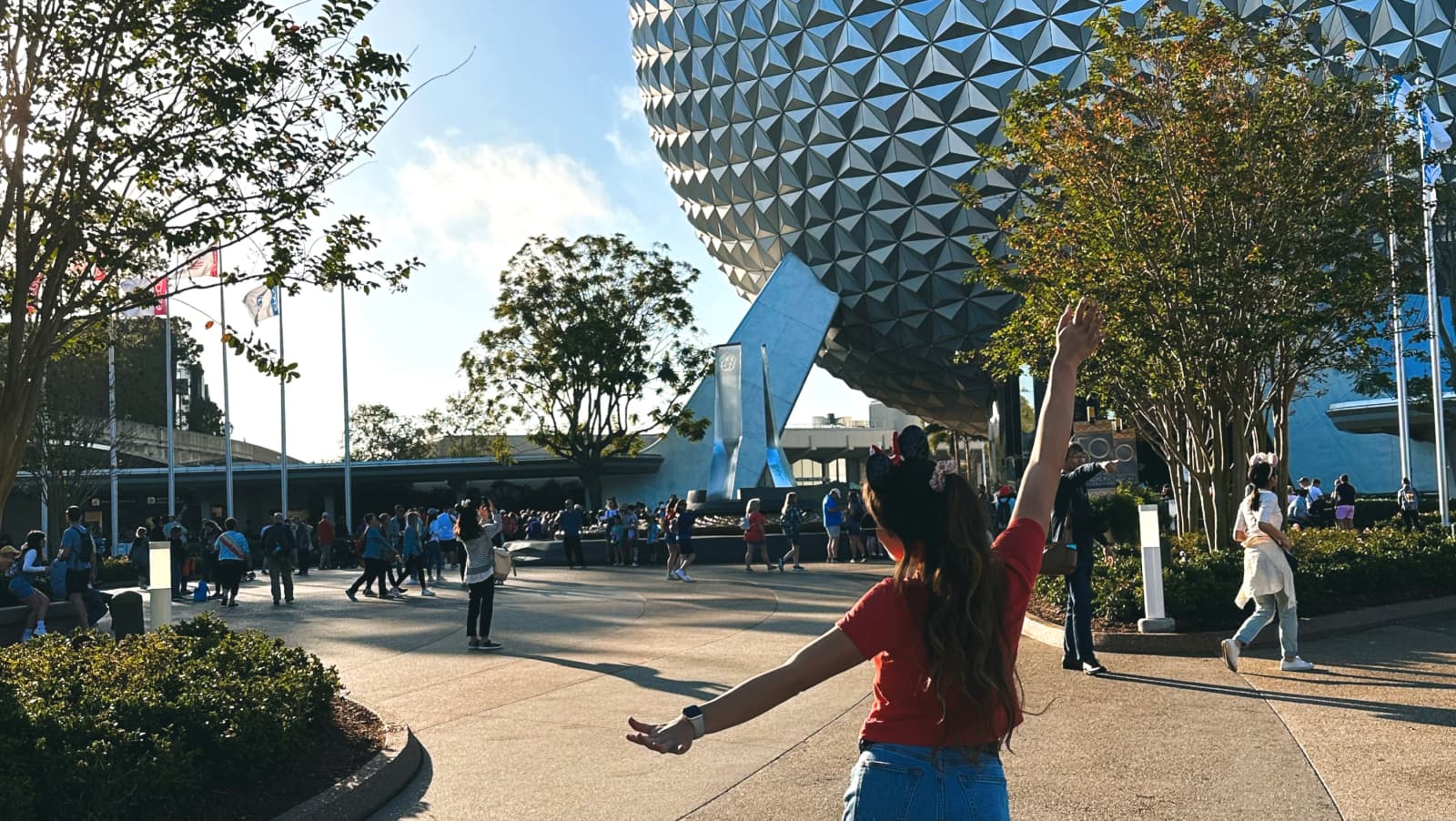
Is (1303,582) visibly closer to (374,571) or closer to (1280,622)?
(1280,622)

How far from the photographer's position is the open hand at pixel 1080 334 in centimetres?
324

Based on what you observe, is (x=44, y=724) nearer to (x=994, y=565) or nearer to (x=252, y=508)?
(x=994, y=565)

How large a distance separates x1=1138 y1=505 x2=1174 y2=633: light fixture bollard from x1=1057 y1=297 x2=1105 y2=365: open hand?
27.3 ft

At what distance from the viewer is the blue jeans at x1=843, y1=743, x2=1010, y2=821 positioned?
2738 millimetres

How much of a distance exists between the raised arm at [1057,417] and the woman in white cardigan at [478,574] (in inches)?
404

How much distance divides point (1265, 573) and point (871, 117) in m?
27.8

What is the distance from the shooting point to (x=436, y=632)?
14828 millimetres

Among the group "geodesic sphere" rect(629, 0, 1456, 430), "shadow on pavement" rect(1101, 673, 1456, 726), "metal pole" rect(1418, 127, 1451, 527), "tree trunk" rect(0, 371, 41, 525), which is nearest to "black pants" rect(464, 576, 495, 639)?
"tree trunk" rect(0, 371, 41, 525)

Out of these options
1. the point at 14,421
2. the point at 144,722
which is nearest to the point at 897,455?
the point at 144,722

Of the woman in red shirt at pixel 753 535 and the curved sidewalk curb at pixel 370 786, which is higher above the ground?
the woman in red shirt at pixel 753 535

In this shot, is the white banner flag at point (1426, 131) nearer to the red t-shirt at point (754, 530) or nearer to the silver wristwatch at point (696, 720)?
the red t-shirt at point (754, 530)

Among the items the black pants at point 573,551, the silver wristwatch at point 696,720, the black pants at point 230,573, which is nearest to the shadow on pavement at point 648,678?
the silver wristwatch at point 696,720

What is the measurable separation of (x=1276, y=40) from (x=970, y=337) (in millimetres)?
24759

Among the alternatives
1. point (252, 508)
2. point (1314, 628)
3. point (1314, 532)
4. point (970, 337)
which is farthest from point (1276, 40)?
point (252, 508)
